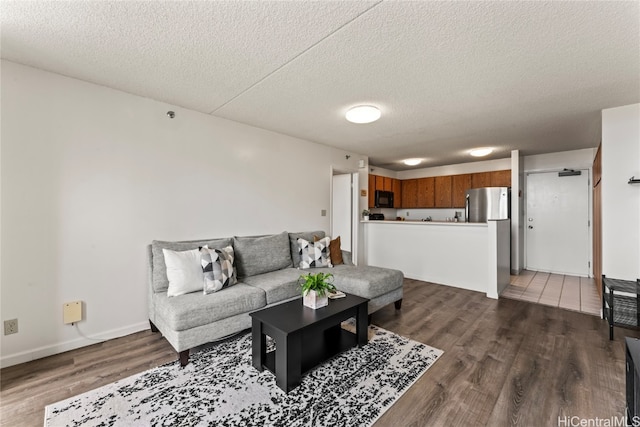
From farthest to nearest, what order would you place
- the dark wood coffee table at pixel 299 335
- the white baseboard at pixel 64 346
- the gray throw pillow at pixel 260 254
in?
the gray throw pillow at pixel 260 254 < the white baseboard at pixel 64 346 < the dark wood coffee table at pixel 299 335

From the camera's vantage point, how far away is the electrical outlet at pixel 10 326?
2101 millimetres

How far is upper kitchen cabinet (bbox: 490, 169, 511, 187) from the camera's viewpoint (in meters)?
5.43

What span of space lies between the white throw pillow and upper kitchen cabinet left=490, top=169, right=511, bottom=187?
228 inches

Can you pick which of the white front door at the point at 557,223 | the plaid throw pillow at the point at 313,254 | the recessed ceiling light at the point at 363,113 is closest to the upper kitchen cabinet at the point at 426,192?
the white front door at the point at 557,223

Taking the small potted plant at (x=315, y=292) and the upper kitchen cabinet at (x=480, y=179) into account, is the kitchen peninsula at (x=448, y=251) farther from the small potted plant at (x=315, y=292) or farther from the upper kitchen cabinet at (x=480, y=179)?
the small potted plant at (x=315, y=292)

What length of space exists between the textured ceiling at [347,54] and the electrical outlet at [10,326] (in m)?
2.08

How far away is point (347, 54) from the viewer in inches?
78.7

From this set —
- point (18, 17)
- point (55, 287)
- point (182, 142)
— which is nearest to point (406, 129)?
point (182, 142)

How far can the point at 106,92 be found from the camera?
2547mm

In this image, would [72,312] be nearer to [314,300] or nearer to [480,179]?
[314,300]

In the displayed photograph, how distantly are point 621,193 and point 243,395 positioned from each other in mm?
4157

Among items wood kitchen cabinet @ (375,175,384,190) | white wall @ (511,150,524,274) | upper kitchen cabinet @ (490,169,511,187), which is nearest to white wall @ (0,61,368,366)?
wood kitchen cabinet @ (375,175,384,190)

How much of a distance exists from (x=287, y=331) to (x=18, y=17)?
2572 millimetres

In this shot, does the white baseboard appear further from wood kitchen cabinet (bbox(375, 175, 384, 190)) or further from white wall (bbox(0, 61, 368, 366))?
wood kitchen cabinet (bbox(375, 175, 384, 190))
